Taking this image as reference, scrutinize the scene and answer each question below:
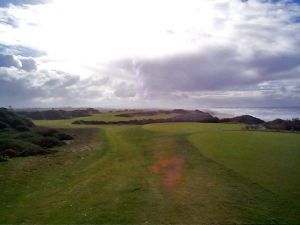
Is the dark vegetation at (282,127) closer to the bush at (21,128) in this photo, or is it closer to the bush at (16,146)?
the bush at (16,146)

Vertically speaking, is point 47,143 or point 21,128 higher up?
point 21,128

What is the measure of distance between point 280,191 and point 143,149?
1879 cm

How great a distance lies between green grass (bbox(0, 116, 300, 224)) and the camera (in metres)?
13.6

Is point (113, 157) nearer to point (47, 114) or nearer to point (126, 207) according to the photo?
point (126, 207)

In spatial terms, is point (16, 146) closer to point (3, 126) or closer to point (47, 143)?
point (47, 143)

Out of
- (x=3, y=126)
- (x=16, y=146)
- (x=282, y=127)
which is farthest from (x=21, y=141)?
(x=282, y=127)

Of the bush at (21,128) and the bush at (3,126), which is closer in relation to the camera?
the bush at (3,126)

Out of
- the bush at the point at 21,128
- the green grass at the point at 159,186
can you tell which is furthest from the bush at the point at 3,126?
the green grass at the point at 159,186

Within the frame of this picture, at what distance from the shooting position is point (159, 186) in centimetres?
1833

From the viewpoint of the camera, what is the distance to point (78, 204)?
15.4 meters

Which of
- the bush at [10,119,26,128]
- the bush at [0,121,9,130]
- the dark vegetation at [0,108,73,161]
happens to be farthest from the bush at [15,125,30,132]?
the bush at [0,121,9,130]

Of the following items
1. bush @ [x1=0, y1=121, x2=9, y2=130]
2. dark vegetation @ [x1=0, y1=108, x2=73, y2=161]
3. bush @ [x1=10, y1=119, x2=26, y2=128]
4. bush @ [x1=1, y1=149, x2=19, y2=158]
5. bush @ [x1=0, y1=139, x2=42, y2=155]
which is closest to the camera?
bush @ [x1=1, y1=149, x2=19, y2=158]

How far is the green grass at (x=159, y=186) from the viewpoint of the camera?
44.8 ft

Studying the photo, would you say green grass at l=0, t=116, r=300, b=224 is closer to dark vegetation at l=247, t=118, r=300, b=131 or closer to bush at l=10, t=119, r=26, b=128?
dark vegetation at l=247, t=118, r=300, b=131
